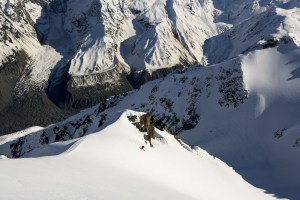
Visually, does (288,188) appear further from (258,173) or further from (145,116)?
(145,116)

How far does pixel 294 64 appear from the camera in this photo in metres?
198

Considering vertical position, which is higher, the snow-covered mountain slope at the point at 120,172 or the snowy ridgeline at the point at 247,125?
the snow-covered mountain slope at the point at 120,172

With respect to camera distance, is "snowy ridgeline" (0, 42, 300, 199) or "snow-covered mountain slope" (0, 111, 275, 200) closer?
"snow-covered mountain slope" (0, 111, 275, 200)

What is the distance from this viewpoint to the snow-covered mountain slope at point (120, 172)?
3997 centimetres

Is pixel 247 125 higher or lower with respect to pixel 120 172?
lower

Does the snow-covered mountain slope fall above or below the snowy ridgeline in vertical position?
above

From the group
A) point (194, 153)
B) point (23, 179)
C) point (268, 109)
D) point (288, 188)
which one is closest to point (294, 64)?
point (268, 109)

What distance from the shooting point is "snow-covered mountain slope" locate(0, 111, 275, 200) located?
3997 centimetres

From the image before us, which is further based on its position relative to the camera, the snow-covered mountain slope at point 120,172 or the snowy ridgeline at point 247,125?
the snowy ridgeline at point 247,125

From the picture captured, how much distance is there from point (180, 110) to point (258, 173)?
57392 mm

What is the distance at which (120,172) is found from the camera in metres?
57.3

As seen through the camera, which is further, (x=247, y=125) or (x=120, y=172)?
(x=247, y=125)

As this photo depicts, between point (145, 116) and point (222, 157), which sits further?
point (222, 157)

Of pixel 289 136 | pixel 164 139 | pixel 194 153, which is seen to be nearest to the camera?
pixel 164 139
